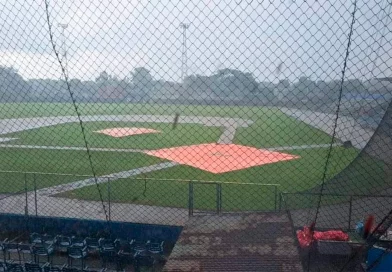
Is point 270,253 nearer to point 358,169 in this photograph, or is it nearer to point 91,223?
point 358,169

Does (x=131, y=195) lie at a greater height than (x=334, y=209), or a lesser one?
lesser

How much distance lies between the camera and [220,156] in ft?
27.0

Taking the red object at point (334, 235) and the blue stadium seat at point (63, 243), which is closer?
the red object at point (334, 235)

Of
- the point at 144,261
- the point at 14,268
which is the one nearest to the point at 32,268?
the point at 14,268

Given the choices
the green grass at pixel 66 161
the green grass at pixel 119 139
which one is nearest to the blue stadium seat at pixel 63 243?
the green grass at pixel 66 161

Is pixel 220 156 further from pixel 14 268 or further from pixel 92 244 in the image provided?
pixel 14 268

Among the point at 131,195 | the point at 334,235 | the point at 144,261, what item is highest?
the point at 334,235

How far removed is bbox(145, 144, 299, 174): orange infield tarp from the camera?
753 cm

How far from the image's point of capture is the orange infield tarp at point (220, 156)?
753cm

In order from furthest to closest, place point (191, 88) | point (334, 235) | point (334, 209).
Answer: point (334, 209) → point (334, 235) → point (191, 88)

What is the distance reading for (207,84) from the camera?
167cm

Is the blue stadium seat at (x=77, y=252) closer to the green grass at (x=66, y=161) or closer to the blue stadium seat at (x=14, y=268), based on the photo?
the blue stadium seat at (x=14, y=268)

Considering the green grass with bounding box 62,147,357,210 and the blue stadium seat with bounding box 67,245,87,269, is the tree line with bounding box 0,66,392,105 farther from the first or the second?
the green grass with bounding box 62,147,357,210

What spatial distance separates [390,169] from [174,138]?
9994mm
